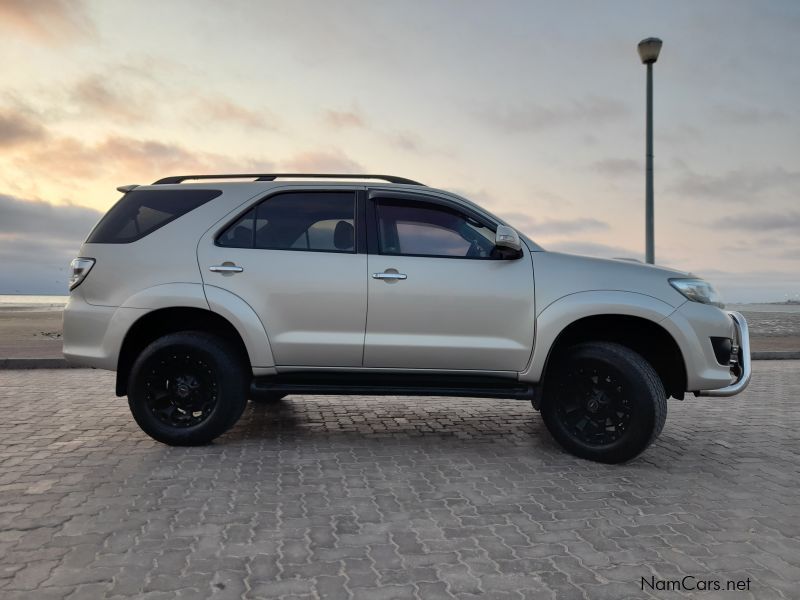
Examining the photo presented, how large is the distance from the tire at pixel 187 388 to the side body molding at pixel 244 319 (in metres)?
0.22

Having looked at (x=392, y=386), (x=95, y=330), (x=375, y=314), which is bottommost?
(x=392, y=386)

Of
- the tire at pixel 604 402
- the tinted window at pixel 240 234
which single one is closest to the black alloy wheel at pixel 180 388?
the tinted window at pixel 240 234

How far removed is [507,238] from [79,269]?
3359 mm

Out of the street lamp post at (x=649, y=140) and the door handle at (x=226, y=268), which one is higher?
the street lamp post at (x=649, y=140)

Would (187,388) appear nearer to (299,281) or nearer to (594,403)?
(299,281)

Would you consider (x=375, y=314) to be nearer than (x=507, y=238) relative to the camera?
No

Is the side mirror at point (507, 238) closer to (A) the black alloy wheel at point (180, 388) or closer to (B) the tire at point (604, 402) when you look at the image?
(B) the tire at point (604, 402)

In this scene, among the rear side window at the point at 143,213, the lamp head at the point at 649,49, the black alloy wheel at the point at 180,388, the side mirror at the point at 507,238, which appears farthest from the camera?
the lamp head at the point at 649,49

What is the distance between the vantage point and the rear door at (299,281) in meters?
4.79

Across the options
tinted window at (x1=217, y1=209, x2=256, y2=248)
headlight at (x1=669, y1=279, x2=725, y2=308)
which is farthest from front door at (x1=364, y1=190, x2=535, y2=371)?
headlight at (x1=669, y1=279, x2=725, y2=308)

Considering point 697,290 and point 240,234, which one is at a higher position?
point 240,234

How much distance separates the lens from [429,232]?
16.3 ft

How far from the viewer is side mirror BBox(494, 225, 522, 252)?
4523 millimetres

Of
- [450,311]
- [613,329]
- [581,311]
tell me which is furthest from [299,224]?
[613,329]
